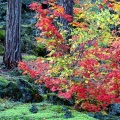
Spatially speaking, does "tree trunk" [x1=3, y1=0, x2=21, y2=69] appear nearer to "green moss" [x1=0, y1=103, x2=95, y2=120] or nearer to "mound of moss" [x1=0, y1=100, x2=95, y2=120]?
"mound of moss" [x1=0, y1=100, x2=95, y2=120]

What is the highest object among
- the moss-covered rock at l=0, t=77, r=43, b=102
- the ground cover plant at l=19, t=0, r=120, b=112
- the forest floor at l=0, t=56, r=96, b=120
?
the ground cover plant at l=19, t=0, r=120, b=112

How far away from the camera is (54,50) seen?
7.87 metres

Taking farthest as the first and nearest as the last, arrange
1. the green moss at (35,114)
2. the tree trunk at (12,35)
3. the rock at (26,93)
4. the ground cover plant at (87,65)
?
the tree trunk at (12,35) < the rock at (26,93) < the ground cover plant at (87,65) < the green moss at (35,114)

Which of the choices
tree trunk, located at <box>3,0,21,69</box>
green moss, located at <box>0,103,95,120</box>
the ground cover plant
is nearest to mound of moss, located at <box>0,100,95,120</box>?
green moss, located at <box>0,103,95,120</box>

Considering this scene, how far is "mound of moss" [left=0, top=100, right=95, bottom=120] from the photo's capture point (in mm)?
6797

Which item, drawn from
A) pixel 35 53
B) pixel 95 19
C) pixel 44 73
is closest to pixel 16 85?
pixel 44 73

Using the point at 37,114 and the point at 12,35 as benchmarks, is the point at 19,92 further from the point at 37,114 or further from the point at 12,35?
the point at 12,35

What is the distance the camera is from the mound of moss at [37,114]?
6.80 metres

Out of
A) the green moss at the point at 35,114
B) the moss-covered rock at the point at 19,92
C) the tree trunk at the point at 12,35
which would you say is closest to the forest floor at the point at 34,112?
the green moss at the point at 35,114

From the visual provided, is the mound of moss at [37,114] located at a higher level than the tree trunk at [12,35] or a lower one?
lower

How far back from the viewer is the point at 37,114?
708cm

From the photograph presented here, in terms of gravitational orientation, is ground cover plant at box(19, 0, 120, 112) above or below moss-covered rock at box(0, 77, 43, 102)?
above

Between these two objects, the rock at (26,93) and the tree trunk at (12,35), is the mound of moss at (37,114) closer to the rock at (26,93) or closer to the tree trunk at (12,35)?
the rock at (26,93)

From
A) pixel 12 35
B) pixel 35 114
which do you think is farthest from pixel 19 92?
pixel 12 35
